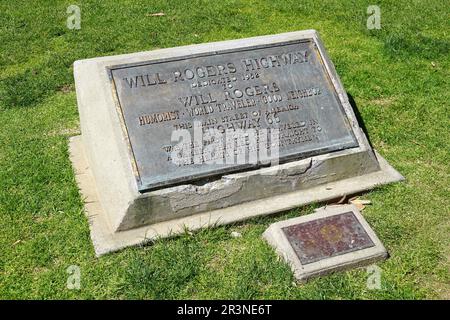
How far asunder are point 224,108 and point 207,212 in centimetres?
86

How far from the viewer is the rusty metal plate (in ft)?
12.5

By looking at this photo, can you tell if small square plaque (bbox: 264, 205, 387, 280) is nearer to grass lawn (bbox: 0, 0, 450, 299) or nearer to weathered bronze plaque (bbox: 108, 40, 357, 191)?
grass lawn (bbox: 0, 0, 450, 299)

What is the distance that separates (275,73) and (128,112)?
1.32 m

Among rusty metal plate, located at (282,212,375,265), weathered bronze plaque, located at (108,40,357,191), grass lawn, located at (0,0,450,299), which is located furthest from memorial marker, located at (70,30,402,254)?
rusty metal plate, located at (282,212,375,265)

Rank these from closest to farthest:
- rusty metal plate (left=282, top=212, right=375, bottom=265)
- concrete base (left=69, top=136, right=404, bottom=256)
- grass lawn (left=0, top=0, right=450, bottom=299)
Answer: grass lawn (left=0, top=0, right=450, bottom=299) < rusty metal plate (left=282, top=212, right=375, bottom=265) < concrete base (left=69, top=136, right=404, bottom=256)

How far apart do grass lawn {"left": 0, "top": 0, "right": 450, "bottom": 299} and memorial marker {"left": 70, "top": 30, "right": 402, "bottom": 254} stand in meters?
0.20

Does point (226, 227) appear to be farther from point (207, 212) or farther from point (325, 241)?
point (325, 241)

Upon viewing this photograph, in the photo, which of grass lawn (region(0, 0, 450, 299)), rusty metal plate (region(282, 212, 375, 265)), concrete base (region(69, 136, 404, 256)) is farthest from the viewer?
concrete base (region(69, 136, 404, 256))

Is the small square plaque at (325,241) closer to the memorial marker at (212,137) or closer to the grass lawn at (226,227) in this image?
the grass lawn at (226,227)

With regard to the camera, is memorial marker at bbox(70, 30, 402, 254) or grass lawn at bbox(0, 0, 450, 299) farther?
memorial marker at bbox(70, 30, 402, 254)

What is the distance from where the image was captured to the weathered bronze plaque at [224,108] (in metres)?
4.04

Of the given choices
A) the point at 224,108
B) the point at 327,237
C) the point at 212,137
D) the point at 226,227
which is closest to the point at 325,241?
the point at 327,237

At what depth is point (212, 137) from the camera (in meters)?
4.16

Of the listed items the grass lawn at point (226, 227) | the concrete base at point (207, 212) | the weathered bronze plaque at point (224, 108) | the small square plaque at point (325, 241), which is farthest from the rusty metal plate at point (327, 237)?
the weathered bronze plaque at point (224, 108)
